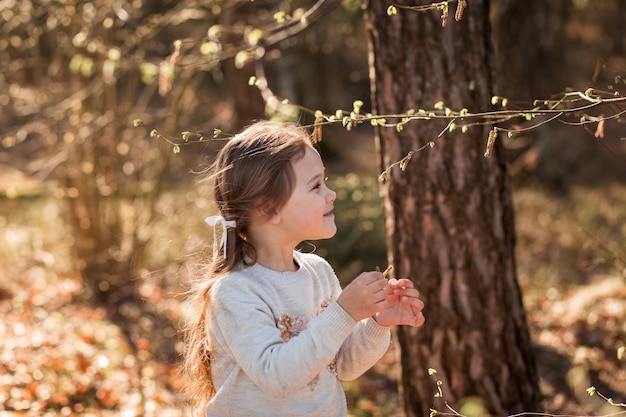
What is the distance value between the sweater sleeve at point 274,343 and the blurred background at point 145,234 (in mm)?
505

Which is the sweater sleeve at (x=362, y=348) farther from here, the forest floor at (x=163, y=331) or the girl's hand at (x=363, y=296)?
the forest floor at (x=163, y=331)

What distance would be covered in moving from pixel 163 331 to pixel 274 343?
161 inches

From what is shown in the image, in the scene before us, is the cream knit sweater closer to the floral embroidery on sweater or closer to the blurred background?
the floral embroidery on sweater

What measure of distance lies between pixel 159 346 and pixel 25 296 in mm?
1809

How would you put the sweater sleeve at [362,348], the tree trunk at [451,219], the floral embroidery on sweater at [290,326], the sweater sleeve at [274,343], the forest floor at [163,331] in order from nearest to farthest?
the sweater sleeve at [274,343] → the floral embroidery on sweater at [290,326] → the sweater sleeve at [362,348] → the tree trunk at [451,219] → the forest floor at [163,331]

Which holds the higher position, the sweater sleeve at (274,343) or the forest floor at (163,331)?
the sweater sleeve at (274,343)

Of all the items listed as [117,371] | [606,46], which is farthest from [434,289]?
[606,46]

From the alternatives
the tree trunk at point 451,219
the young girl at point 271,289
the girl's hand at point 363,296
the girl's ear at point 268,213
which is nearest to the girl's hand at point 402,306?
the young girl at point 271,289

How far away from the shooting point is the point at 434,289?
351 cm

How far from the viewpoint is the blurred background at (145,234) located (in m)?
4.68

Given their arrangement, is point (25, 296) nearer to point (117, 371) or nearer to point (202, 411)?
point (117, 371)

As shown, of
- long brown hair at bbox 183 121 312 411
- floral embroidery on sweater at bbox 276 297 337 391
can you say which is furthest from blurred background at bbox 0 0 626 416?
floral embroidery on sweater at bbox 276 297 337 391

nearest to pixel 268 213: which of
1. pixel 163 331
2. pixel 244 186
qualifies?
pixel 244 186

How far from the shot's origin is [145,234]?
654cm
